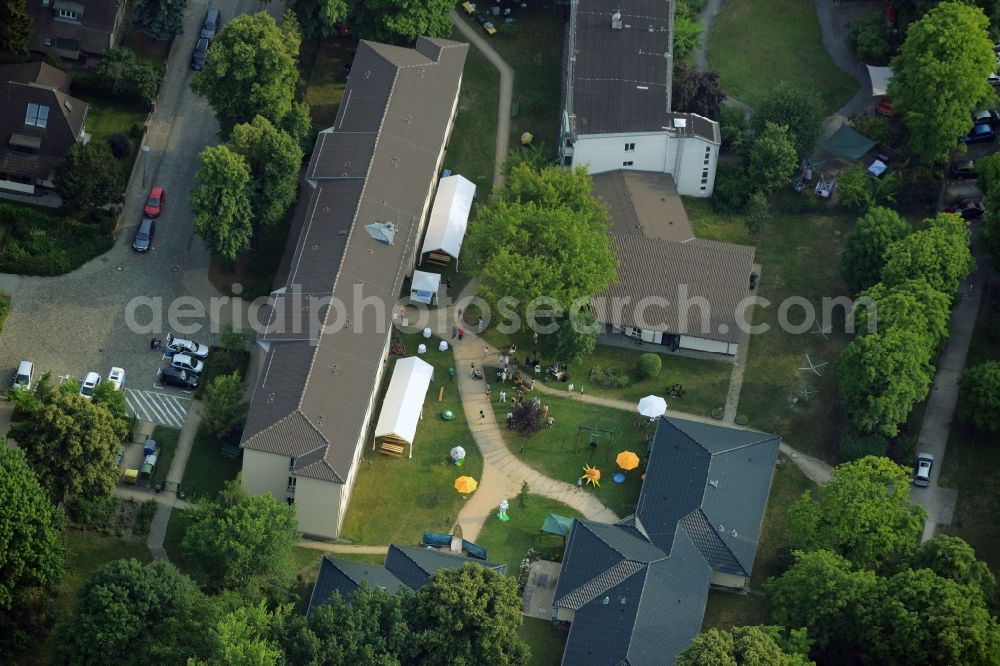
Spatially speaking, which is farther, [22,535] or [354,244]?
[354,244]

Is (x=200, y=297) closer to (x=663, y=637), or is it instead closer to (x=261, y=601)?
(x=261, y=601)

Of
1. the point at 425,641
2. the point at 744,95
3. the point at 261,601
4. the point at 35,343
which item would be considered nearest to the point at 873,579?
the point at 425,641

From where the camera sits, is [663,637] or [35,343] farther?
[35,343]

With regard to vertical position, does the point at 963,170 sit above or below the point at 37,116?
below

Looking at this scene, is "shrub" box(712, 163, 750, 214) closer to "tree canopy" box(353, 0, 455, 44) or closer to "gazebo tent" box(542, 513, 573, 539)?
"tree canopy" box(353, 0, 455, 44)

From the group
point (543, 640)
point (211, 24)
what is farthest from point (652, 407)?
point (211, 24)

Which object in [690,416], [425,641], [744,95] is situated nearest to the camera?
[425,641]

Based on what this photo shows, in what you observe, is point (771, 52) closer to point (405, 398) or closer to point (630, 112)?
point (630, 112)

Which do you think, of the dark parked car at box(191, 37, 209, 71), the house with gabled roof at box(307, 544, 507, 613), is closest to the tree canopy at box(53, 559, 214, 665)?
the house with gabled roof at box(307, 544, 507, 613)
